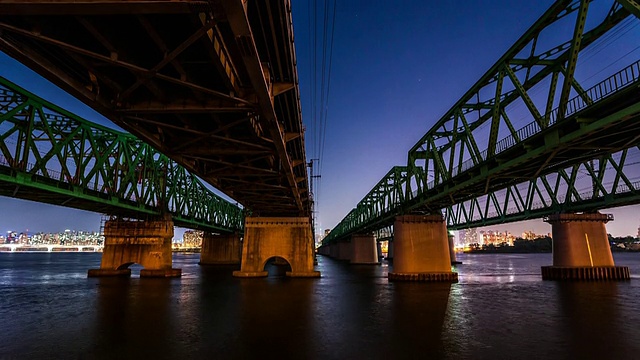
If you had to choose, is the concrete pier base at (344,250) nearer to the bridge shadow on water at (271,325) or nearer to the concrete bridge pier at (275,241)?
the concrete bridge pier at (275,241)

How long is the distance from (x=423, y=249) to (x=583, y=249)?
934 inches

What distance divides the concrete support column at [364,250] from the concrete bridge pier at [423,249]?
198ft

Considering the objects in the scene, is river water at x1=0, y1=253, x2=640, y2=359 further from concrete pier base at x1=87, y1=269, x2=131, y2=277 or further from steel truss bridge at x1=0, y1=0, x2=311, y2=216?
concrete pier base at x1=87, y1=269, x2=131, y2=277

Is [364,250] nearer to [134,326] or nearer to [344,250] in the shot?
[344,250]

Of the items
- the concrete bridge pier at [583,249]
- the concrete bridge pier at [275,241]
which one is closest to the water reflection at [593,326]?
the concrete bridge pier at [583,249]

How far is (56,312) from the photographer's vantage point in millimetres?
26500

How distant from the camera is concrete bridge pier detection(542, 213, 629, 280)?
49625 millimetres

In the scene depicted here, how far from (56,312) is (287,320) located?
17.6m

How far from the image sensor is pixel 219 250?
376 ft

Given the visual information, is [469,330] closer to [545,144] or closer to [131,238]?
[545,144]

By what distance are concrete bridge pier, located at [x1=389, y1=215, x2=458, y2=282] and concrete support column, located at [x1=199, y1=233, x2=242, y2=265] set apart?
74.9m

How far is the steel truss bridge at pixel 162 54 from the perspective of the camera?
951cm

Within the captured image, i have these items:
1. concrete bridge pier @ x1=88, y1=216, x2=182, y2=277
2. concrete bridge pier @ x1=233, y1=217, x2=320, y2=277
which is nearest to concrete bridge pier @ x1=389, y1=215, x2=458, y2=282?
concrete bridge pier @ x1=233, y1=217, x2=320, y2=277

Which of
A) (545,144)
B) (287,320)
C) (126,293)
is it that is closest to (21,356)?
(287,320)
